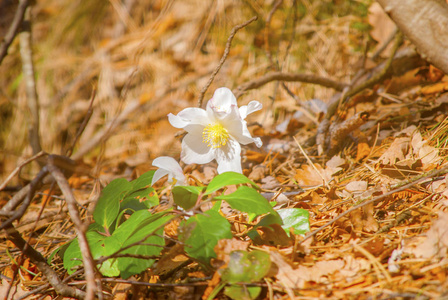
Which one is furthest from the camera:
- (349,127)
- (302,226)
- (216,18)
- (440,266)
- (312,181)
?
(216,18)

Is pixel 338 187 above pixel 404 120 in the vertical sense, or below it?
below

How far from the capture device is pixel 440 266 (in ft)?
2.68

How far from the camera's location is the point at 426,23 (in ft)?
4.91

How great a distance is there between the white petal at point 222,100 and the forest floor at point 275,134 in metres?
0.33

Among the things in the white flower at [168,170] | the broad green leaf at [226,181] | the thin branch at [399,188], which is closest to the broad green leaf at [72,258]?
the white flower at [168,170]

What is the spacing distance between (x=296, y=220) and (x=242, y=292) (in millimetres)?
313

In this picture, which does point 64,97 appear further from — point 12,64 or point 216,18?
point 216,18

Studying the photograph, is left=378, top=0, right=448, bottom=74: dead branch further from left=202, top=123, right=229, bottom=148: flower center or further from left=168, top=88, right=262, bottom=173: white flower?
left=202, top=123, right=229, bottom=148: flower center

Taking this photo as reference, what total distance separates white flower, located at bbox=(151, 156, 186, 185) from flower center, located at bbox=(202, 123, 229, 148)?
0.52ft

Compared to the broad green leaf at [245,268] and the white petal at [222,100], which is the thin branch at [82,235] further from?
the white petal at [222,100]

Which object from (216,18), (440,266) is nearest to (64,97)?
(216,18)

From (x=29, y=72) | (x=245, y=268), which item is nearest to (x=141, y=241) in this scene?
(x=245, y=268)

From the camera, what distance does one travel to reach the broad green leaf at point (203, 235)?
903 mm

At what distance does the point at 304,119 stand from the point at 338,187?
0.91 m
